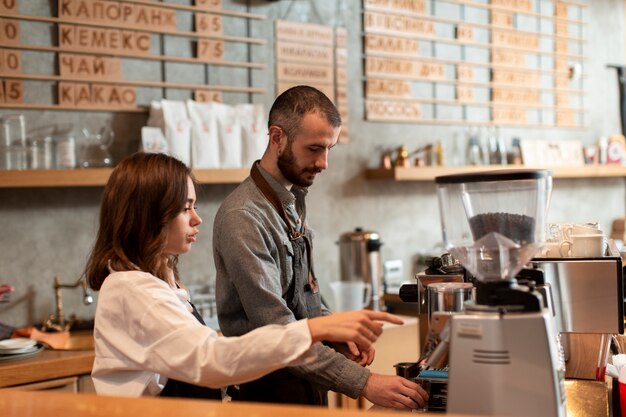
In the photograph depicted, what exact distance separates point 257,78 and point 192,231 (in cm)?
276

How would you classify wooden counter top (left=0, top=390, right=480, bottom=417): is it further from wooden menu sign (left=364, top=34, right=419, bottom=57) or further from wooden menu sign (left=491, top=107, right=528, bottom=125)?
wooden menu sign (left=491, top=107, right=528, bottom=125)

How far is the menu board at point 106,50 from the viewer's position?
4023mm

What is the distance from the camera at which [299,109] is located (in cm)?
268

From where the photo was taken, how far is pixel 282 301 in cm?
241

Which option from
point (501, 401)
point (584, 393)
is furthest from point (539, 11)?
point (501, 401)

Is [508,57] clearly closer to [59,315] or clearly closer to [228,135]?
[228,135]

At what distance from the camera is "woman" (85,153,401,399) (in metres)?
1.80

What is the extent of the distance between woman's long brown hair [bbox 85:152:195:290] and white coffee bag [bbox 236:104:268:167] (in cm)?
239

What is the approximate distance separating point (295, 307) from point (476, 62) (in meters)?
3.80

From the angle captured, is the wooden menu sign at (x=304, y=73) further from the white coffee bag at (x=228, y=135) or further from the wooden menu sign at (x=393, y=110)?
the white coffee bag at (x=228, y=135)

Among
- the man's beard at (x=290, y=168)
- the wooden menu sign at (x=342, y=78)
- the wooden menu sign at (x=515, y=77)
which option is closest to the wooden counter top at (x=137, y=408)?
the man's beard at (x=290, y=168)

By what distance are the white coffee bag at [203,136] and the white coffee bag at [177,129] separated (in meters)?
0.03

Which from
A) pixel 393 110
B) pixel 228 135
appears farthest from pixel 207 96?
pixel 393 110

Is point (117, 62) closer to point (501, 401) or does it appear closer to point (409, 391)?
point (409, 391)
